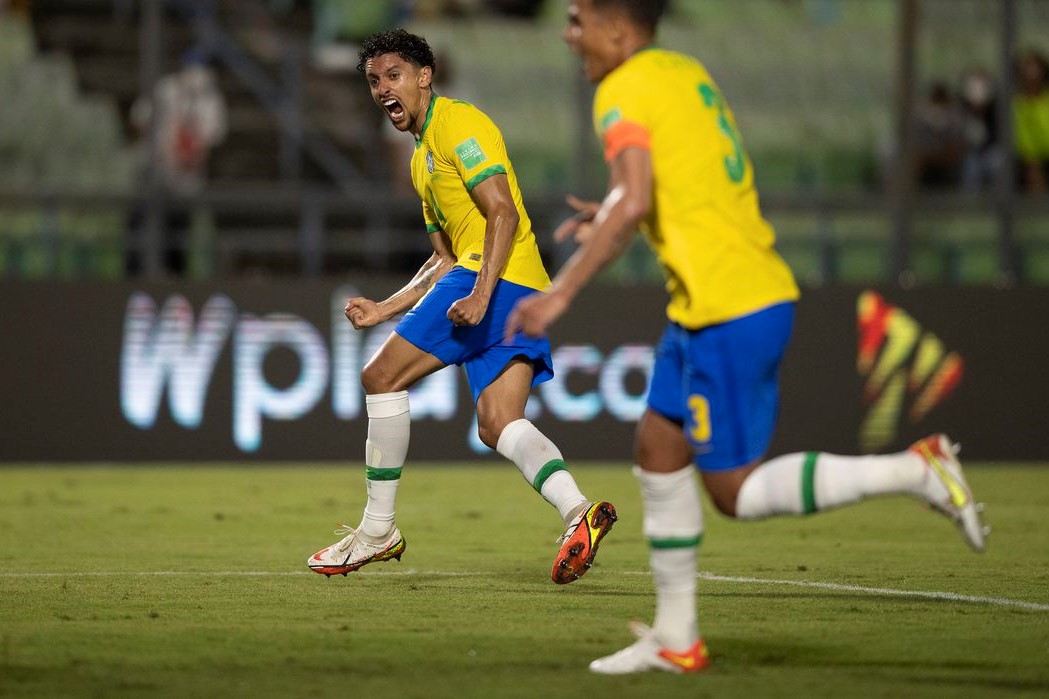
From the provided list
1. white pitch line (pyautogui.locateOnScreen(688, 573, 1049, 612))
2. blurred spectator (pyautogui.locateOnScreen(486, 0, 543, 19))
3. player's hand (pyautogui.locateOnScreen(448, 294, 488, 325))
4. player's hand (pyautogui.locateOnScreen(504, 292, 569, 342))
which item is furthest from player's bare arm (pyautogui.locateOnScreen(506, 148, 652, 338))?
blurred spectator (pyautogui.locateOnScreen(486, 0, 543, 19))

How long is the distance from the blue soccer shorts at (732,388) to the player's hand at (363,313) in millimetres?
2483

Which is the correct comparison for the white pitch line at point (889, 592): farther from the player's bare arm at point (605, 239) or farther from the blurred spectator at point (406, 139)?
the blurred spectator at point (406, 139)

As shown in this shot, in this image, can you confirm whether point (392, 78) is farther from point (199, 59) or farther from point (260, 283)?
point (199, 59)

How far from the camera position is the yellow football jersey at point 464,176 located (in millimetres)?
7461

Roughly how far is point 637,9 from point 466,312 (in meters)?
2.04

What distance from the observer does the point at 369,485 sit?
7.70 metres

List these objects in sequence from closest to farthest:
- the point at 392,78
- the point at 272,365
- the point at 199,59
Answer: the point at 392,78, the point at 272,365, the point at 199,59

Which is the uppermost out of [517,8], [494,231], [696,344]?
[517,8]

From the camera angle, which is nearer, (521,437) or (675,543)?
(675,543)

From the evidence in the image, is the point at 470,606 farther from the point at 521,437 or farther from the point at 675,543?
the point at 675,543

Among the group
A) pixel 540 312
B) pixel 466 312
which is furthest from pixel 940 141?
pixel 540 312

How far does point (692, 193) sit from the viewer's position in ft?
17.7

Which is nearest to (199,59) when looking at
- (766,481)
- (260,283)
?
(260,283)

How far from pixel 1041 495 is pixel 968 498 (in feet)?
24.4
